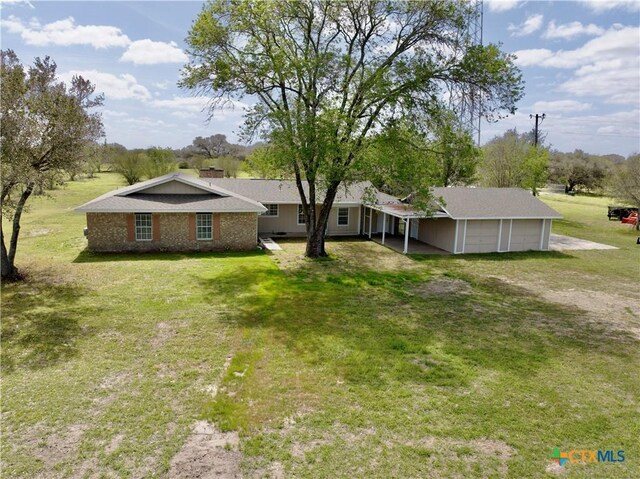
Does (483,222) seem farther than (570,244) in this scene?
No

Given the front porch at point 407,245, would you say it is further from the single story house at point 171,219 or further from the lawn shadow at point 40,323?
the lawn shadow at point 40,323

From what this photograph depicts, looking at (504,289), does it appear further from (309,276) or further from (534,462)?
Answer: (534,462)

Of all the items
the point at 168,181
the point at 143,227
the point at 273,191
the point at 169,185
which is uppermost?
the point at 168,181

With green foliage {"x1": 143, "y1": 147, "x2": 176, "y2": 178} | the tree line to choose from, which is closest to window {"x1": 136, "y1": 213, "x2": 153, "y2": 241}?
the tree line

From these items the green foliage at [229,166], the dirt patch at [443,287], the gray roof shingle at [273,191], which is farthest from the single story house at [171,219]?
the green foliage at [229,166]

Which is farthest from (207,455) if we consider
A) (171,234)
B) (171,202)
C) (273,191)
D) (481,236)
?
(273,191)

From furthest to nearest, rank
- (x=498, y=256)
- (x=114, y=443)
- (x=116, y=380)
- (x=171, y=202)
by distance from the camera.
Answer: (x=498, y=256), (x=171, y=202), (x=116, y=380), (x=114, y=443)

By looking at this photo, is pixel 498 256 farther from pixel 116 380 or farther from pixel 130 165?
pixel 130 165
